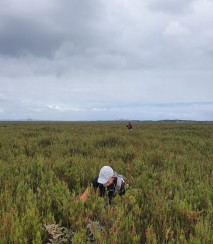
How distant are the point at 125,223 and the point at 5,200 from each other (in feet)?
6.04

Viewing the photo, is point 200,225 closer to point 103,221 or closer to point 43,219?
point 103,221

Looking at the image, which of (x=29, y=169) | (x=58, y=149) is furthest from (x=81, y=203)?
(x=58, y=149)

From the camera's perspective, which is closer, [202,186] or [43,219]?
[43,219]

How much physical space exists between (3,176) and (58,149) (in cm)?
494

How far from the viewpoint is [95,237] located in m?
3.03

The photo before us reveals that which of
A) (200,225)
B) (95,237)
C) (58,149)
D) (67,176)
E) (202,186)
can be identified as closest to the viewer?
(95,237)

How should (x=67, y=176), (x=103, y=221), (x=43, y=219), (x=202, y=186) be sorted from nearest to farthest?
(x=43, y=219)
(x=103, y=221)
(x=202, y=186)
(x=67, y=176)

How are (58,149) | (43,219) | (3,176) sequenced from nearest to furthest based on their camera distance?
1. (43,219)
2. (3,176)
3. (58,149)

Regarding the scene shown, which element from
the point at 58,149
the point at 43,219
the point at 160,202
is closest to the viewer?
the point at 43,219

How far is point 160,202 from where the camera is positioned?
13.5 feet

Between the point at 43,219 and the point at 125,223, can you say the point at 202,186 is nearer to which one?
the point at 125,223

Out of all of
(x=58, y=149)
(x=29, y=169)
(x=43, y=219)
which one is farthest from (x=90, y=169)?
(x=58, y=149)

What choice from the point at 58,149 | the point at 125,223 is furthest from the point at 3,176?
the point at 58,149

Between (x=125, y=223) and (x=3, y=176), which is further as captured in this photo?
(x=3, y=176)
